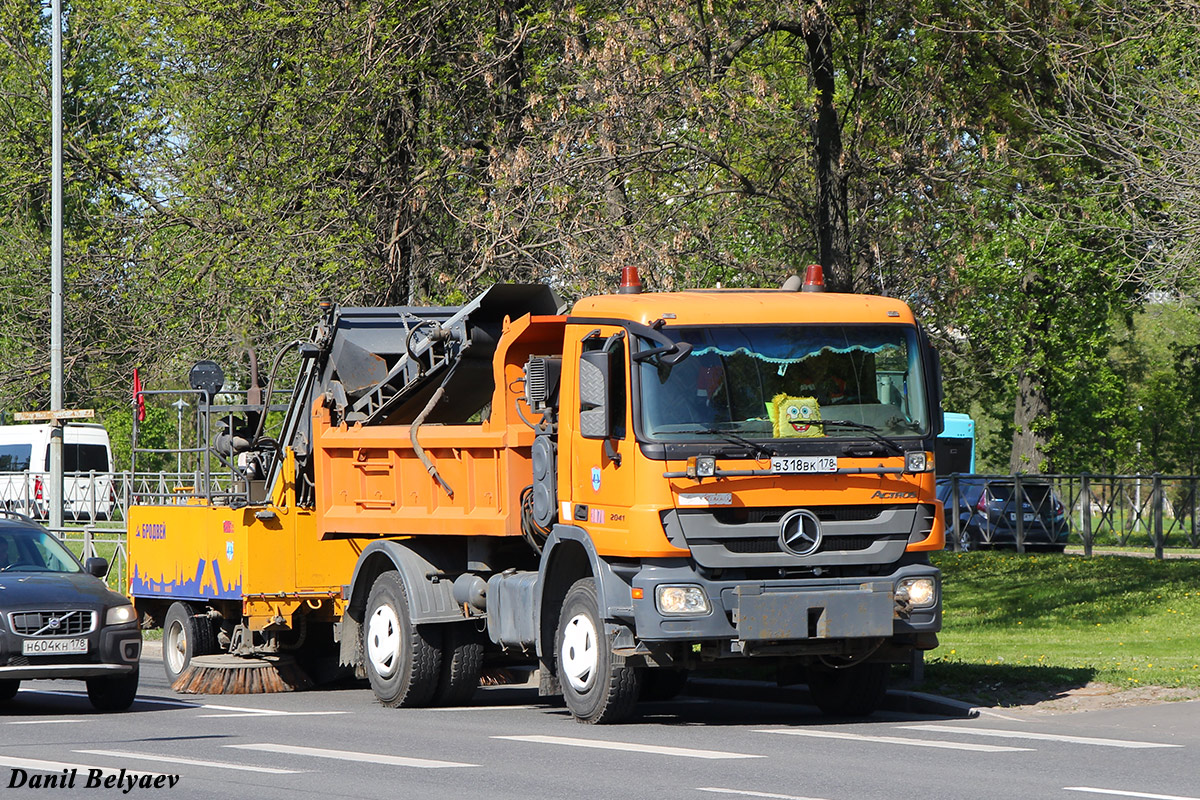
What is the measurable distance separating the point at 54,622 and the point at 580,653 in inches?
169

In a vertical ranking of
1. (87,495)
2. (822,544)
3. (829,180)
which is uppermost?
(829,180)

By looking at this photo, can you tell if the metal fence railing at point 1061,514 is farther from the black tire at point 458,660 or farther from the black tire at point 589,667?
the black tire at point 589,667

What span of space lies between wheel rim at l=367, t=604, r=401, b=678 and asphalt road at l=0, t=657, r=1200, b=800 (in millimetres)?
383

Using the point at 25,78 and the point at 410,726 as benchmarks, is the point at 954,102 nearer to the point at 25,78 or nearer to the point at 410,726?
the point at 410,726

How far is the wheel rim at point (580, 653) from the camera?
12.4 metres

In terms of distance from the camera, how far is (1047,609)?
21.5 meters

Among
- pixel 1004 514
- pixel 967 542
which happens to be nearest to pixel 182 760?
pixel 1004 514

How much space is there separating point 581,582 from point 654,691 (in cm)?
213

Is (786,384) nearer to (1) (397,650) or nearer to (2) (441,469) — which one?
(2) (441,469)

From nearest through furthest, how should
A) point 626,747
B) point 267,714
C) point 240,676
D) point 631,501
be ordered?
point 626,747 < point 631,501 < point 267,714 < point 240,676

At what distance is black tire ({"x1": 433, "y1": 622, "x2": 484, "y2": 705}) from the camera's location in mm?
14344

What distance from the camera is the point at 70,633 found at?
45.0 feet

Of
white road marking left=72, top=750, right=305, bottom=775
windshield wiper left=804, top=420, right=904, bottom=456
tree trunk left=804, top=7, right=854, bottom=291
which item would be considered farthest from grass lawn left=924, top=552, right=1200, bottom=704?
white road marking left=72, top=750, right=305, bottom=775

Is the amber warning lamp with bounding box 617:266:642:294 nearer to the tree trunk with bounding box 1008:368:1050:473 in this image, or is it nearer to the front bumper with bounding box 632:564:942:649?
the front bumper with bounding box 632:564:942:649
